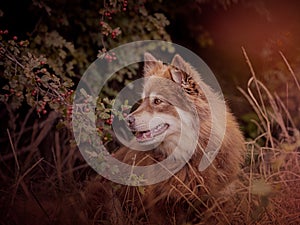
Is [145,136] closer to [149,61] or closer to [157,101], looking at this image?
[157,101]

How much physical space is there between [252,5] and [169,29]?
138cm

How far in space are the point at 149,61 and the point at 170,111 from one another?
0.63 m

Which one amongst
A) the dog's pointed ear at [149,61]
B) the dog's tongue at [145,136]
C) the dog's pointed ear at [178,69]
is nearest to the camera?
the dog's pointed ear at [178,69]

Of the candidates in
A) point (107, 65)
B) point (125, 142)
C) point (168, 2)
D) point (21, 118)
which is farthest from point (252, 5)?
point (21, 118)

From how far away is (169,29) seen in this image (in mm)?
6176

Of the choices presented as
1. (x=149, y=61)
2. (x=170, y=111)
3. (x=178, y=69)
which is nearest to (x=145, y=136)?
(x=170, y=111)

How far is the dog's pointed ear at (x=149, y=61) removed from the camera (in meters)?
4.16

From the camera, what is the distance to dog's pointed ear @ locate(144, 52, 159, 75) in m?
4.16

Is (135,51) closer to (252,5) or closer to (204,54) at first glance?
(252,5)

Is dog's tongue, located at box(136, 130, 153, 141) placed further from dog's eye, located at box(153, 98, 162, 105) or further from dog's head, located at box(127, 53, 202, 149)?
dog's eye, located at box(153, 98, 162, 105)

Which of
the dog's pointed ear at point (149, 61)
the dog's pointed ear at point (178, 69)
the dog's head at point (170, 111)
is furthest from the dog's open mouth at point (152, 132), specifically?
the dog's pointed ear at point (149, 61)

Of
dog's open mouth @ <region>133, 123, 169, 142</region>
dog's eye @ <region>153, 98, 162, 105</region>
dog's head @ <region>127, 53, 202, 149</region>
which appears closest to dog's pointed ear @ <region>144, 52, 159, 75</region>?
dog's head @ <region>127, 53, 202, 149</region>

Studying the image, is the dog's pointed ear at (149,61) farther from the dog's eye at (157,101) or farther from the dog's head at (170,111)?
the dog's eye at (157,101)

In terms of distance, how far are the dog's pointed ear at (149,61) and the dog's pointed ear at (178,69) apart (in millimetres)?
438
